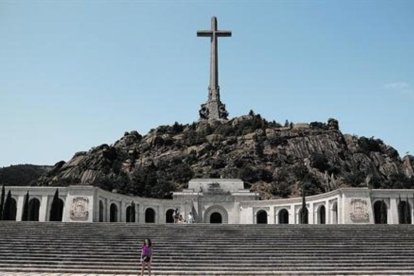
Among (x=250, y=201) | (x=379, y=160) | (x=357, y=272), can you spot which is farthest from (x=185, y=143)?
(x=357, y=272)

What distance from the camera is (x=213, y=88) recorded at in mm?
89688

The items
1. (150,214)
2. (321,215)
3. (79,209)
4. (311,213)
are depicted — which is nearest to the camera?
(79,209)

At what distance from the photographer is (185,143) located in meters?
96.2

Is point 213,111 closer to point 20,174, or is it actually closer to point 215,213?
point 20,174

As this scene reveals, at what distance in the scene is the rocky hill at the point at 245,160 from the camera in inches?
3066

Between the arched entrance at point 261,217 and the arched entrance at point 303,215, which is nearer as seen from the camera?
A: the arched entrance at point 303,215

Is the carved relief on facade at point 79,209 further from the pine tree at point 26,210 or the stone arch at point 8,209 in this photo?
the stone arch at point 8,209

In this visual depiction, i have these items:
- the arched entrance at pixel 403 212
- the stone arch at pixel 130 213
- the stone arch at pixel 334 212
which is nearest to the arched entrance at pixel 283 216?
the stone arch at pixel 334 212

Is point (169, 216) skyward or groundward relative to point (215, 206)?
groundward

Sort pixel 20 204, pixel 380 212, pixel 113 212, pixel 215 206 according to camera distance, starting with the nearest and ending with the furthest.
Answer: pixel 380 212 < pixel 20 204 < pixel 113 212 < pixel 215 206

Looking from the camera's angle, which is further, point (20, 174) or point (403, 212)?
point (20, 174)

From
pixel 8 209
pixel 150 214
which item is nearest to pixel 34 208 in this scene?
pixel 8 209

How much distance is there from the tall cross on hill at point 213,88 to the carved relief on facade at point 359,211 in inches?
2077

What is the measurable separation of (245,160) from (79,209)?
166ft
